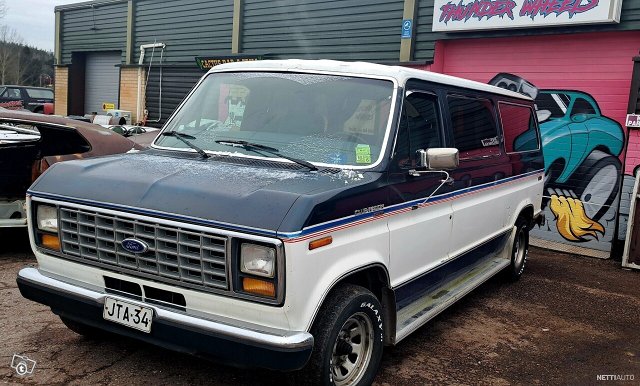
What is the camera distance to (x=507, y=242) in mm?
6391

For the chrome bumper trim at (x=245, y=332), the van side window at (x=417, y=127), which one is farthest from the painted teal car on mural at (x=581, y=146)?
the chrome bumper trim at (x=245, y=332)

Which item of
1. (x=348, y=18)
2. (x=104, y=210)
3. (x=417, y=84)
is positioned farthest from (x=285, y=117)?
(x=348, y=18)

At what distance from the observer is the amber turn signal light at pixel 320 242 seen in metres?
3.02

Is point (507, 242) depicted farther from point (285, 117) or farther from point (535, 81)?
point (535, 81)

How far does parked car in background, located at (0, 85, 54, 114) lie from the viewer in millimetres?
22906

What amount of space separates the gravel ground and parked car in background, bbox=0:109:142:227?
65cm

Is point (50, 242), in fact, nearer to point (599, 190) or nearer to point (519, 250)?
point (519, 250)

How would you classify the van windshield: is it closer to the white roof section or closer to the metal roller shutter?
the white roof section

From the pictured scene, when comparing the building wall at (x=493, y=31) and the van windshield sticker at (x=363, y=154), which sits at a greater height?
the building wall at (x=493, y=31)

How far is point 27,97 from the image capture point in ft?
77.9

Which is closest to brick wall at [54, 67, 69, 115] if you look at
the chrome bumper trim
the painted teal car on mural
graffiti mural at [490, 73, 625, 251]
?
graffiti mural at [490, 73, 625, 251]

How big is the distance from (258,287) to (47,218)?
158 centimetres

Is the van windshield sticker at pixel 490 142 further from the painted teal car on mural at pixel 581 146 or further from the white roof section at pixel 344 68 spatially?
the painted teal car on mural at pixel 581 146

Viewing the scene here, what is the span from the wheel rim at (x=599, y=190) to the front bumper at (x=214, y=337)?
7301 millimetres
